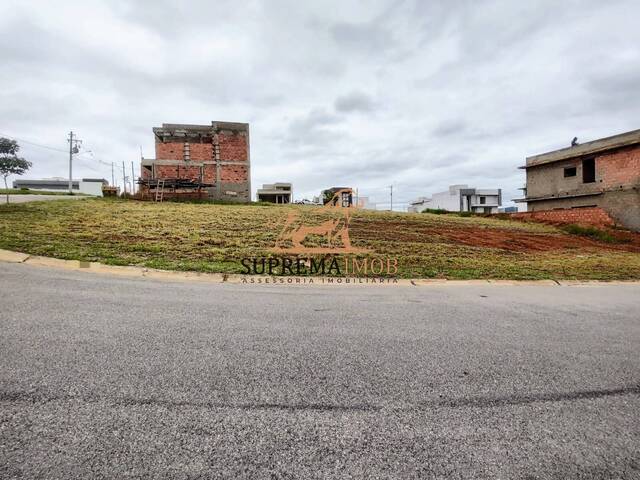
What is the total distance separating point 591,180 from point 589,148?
2156 mm

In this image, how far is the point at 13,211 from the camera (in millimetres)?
11555

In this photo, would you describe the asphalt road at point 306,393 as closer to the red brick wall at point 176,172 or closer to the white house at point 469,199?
the red brick wall at point 176,172

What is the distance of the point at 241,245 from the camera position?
28.9 ft

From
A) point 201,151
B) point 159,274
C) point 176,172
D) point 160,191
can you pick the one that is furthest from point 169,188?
Answer: point 159,274

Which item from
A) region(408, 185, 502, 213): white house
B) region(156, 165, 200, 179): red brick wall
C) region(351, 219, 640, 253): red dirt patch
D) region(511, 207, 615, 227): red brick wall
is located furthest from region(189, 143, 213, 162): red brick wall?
region(408, 185, 502, 213): white house

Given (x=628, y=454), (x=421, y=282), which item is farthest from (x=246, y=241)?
(x=628, y=454)

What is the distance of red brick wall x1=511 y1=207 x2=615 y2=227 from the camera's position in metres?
20.2

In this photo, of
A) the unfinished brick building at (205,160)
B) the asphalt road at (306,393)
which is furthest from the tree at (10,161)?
the asphalt road at (306,393)

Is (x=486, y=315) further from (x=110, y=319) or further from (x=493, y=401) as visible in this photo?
(x=110, y=319)

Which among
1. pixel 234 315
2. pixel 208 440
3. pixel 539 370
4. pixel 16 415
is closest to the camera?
pixel 208 440

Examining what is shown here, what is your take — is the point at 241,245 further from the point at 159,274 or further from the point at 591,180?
the point at 591,180

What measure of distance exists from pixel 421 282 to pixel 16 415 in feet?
19.9

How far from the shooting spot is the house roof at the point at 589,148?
63.5 feet

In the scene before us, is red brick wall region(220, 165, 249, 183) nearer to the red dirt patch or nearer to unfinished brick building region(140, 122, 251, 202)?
unfinished brick building region(140, 122, 251, 202)
